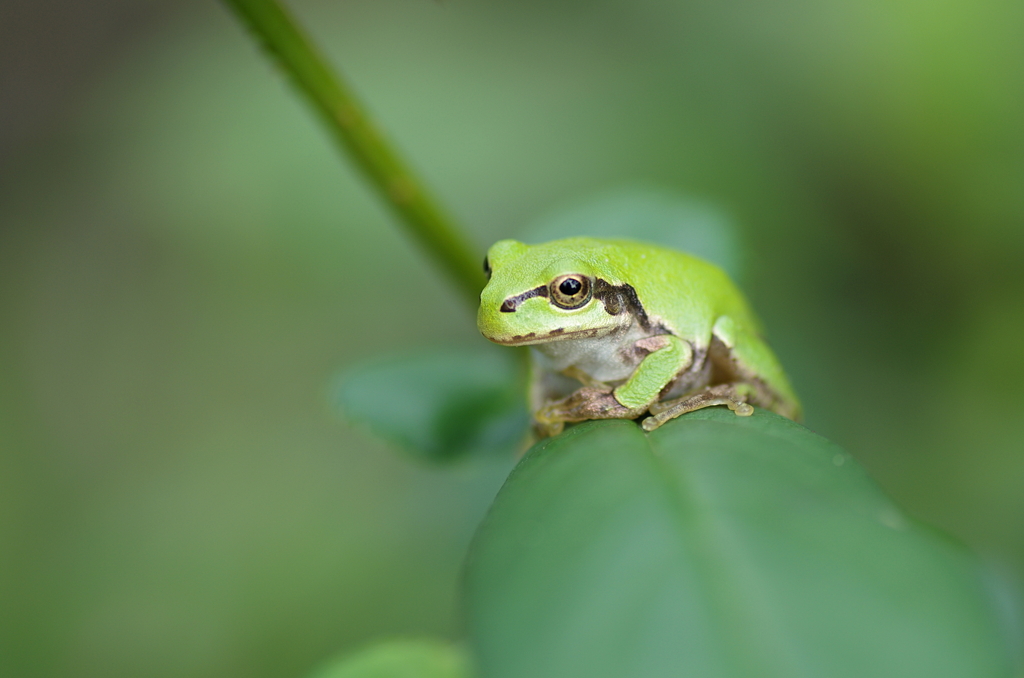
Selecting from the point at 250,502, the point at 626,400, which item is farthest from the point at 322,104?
the point at 250,502

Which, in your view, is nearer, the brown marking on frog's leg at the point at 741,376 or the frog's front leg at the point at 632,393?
the frog's front leg at the point at 632,393

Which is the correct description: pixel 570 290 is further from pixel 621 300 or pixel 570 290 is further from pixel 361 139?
pixel 361 139

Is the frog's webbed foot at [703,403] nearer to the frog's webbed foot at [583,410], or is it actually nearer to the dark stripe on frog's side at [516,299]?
the frog's webbed foot at [583,410]

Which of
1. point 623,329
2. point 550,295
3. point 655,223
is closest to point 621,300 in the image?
point 623,329

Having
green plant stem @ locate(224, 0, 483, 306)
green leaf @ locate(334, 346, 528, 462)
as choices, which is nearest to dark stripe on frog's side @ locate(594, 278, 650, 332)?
green plant stem @ locate(224, 0, 483, 306)

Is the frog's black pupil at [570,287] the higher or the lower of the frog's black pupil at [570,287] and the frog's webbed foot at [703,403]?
the higher

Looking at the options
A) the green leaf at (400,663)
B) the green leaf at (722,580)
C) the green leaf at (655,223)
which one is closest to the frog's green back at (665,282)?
the green leaf at (655,223)

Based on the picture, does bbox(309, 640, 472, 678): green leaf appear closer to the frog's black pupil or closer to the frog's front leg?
the frog's front leg
